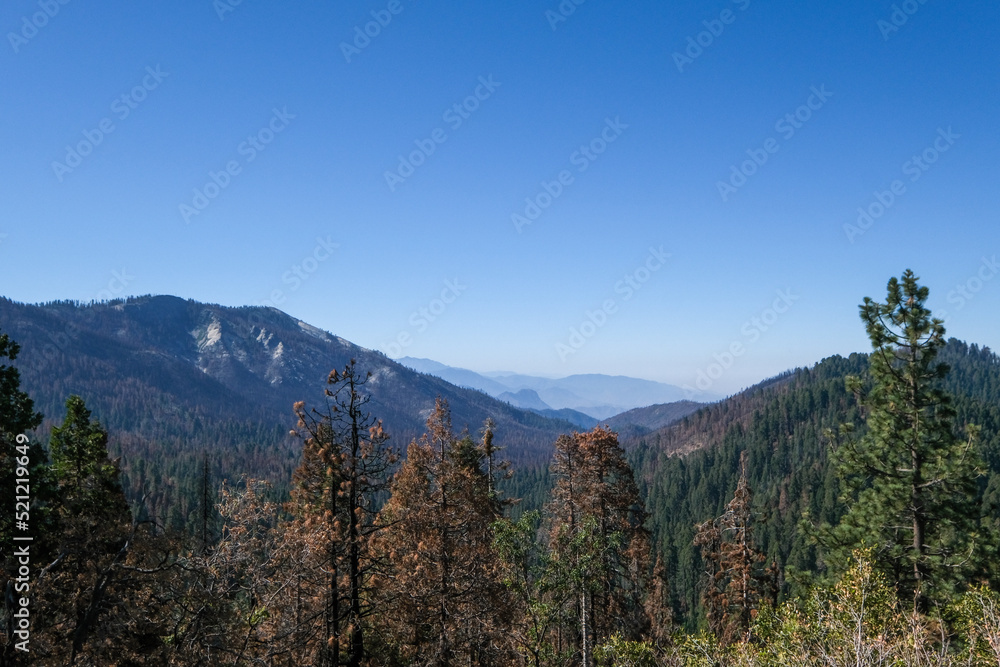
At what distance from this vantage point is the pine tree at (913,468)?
1647cm

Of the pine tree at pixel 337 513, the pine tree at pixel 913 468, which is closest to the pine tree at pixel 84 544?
the pine tree at pixel 337 513

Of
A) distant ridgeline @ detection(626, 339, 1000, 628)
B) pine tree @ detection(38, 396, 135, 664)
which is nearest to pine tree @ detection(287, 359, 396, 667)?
pine tree @ detection(38, 396, 135, 664)

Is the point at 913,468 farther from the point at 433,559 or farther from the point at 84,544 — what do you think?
the point at 84,544

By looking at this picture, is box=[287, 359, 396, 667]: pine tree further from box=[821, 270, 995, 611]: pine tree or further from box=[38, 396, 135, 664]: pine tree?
box=[821, 270, 995, 611]: pine tree

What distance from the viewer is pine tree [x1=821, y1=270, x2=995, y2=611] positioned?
1647cm

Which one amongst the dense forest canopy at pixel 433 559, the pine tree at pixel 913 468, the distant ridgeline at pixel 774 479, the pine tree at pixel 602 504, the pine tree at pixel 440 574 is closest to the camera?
the dense forest canopy at pixel 433 559

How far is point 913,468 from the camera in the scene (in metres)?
17.2

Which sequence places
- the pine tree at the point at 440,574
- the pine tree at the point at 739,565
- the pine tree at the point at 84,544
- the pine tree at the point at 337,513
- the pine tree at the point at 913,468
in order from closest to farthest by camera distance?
the pine tree at the point at 84,544
the pine tree at the point at 337,513
the pine tree at the point at 440,574
the pine tree at the point at 913,468
the pine tree at the point at 739,565

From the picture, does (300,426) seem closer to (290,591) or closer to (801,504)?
(290,591)

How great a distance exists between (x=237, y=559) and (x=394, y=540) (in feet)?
24.2

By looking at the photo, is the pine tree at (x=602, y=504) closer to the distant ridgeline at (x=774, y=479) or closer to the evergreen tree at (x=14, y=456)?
the evergreen tree at (x=14, y=456)

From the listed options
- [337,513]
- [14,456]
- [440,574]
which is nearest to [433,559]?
[440,574]

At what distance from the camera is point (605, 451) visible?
25.3 metres

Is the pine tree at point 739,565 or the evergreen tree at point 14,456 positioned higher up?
the evergreen tree at point 14,456
